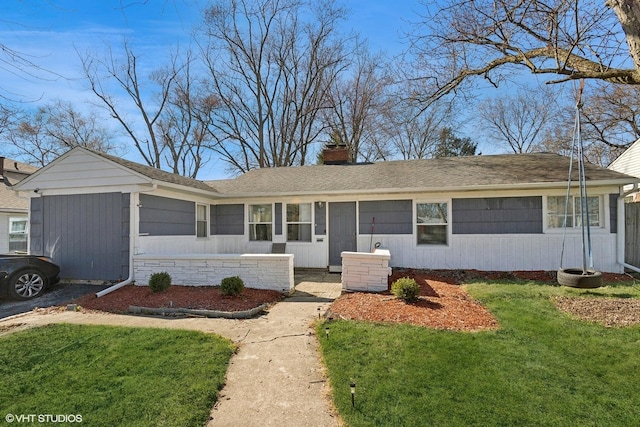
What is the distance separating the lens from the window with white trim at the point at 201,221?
1062cm

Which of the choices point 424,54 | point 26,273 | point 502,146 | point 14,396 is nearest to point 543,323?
point 14,396

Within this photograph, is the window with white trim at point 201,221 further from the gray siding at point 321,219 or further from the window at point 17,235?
the window at point 17,235

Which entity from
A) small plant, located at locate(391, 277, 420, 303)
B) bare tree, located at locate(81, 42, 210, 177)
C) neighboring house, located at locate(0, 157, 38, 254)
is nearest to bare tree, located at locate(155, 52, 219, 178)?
bare tree, located at locate(81, 42, 210, 177)

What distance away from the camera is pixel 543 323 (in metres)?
4.81

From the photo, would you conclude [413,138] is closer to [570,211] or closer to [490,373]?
[570,211]

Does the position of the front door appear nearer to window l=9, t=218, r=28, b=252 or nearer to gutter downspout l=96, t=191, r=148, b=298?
gutter downspout l=96, t=191, r=148, b=298

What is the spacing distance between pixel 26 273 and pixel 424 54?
11101 mm

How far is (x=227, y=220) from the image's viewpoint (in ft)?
37.3

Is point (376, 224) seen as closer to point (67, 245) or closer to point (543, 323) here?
point (543, 323)

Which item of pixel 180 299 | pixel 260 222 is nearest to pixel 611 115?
pixel 260 222

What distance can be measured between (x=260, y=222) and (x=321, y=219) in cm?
224

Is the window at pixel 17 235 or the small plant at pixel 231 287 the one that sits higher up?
the window at pixel 17 235

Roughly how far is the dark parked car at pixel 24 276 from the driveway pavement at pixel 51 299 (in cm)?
19


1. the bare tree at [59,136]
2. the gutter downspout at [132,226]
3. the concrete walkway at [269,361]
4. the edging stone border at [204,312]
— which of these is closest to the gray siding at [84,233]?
the gutter downspout at [132,226]
